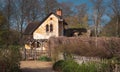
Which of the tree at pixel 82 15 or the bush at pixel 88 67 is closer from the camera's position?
the bush at pixel 88 67

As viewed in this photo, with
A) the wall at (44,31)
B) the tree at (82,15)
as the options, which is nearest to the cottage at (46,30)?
the wall at (44,31)

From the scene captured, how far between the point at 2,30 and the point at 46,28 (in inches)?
1055

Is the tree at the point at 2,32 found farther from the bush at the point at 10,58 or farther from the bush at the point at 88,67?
the bush at the point at 88,67

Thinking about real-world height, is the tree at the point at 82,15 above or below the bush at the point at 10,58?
above

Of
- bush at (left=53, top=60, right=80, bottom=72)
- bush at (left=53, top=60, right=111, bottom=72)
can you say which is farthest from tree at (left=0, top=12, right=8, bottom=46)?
bush at (left=53, top=60, right=111, bottom=72)

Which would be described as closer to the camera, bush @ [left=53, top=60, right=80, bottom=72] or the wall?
bush @ [left=53, top=60, right=80, bottom=72]

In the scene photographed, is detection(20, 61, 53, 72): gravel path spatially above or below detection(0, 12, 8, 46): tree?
below

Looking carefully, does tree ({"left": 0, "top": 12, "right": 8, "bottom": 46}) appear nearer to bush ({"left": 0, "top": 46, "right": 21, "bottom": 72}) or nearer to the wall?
bush ({"left": 0, "top": 46, "right": 21, "bottom": 72})

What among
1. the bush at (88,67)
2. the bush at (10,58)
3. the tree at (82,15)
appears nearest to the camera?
the bush at (10,58)

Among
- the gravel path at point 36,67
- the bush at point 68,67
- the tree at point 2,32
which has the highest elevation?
the tree at point 2,32

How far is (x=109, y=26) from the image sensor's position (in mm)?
59688

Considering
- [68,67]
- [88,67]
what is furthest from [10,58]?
[88,67]

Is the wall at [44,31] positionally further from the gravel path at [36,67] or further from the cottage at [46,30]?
the gravel path at [36,67]

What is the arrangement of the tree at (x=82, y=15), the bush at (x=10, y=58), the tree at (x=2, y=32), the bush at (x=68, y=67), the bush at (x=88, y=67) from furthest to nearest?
the tree at (x=82, y=15) < the tree at (x=2, y=32) < the bush at (x=68, y=67) < the bush at (x=88, y=67) < the bush at (x=10, y=58)
